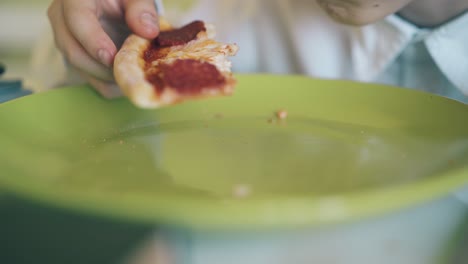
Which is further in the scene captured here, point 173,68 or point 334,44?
point 334,44

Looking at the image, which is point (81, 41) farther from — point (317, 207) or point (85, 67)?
point (317, 207)

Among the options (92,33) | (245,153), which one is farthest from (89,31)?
(245,153)

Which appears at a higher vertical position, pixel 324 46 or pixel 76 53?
pixel 76 53

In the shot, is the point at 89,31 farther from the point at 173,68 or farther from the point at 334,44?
the point at 334,44

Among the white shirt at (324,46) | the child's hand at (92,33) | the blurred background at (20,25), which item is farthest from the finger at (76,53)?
the blurred background at (20,25)

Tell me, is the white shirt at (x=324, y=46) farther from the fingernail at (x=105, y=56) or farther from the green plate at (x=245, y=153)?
the fingernail at (x=105, y=56)

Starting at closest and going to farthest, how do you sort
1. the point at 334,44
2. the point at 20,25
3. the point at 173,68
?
the point at 173,68, the point at 334,44, the point at 20,25

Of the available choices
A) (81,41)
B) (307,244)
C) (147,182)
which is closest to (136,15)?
(81,41)
